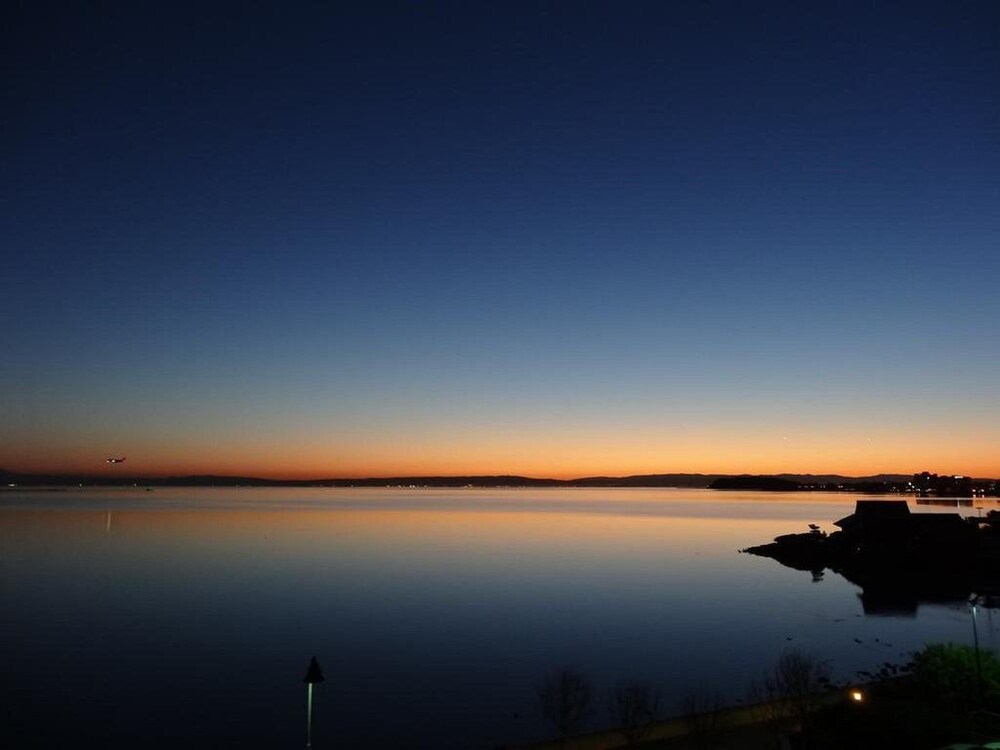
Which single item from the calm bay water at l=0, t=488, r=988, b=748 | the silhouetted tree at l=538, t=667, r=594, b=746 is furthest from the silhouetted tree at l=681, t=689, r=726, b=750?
the calm bay water at l=0, t=488, r=988, b=748

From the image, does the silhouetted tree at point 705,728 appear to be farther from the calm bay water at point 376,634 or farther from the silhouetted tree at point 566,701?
the calm bay water at point 376,634

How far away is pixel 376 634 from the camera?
44031mm

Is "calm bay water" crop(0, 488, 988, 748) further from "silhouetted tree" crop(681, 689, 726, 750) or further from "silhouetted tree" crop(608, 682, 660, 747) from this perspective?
"silhouetted tree" crop(681, 689, 726, 750)

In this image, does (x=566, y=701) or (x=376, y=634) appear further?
(x=376, y=634)

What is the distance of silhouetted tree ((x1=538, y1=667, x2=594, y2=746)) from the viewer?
23972 millimetres

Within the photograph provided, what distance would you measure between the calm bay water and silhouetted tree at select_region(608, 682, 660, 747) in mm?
952

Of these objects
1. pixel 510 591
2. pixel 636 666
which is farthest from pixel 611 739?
pixel 510 591

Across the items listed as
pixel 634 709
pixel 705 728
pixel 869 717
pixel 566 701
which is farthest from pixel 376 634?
pixel 869 717

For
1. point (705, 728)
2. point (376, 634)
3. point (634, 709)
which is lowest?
point (376, 634)

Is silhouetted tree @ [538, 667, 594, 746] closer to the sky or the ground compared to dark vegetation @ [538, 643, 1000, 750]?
closer to the ground

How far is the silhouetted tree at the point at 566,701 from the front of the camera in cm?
2397

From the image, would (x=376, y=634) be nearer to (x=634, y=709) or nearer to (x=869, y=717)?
(x=634, y=709)

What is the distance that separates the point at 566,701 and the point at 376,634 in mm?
23455

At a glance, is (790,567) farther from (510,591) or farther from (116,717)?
(116,717)
